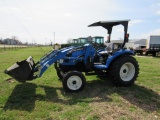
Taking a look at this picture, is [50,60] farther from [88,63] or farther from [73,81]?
[88,63]

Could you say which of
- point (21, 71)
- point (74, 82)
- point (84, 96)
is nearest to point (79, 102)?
point (84, 96)

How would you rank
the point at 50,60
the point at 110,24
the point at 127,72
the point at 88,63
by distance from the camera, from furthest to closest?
the point at 110,24 < the point at 127,72 < the point at 88,63 < the point at 50,60

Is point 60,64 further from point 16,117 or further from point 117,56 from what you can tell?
point 16,117

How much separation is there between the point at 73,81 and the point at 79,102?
3.40 feet

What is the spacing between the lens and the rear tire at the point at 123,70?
22.7ft

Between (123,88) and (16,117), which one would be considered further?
(123,88)

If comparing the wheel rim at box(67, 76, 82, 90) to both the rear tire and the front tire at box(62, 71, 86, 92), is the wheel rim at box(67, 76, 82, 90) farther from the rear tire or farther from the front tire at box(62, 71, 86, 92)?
the rear tire

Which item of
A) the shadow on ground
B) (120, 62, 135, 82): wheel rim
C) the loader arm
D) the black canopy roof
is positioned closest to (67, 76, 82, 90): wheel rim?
the shadow on ground

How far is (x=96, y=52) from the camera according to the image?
7.54m

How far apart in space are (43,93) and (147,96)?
10.5 feet

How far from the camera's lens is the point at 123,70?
24.2 ft

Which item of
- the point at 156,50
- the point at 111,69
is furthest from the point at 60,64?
the point at 156,50

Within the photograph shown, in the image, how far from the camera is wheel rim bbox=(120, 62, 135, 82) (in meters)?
7.39

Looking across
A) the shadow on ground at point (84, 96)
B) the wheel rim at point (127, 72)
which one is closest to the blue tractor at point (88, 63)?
the wheel rim at point (127, 72)
